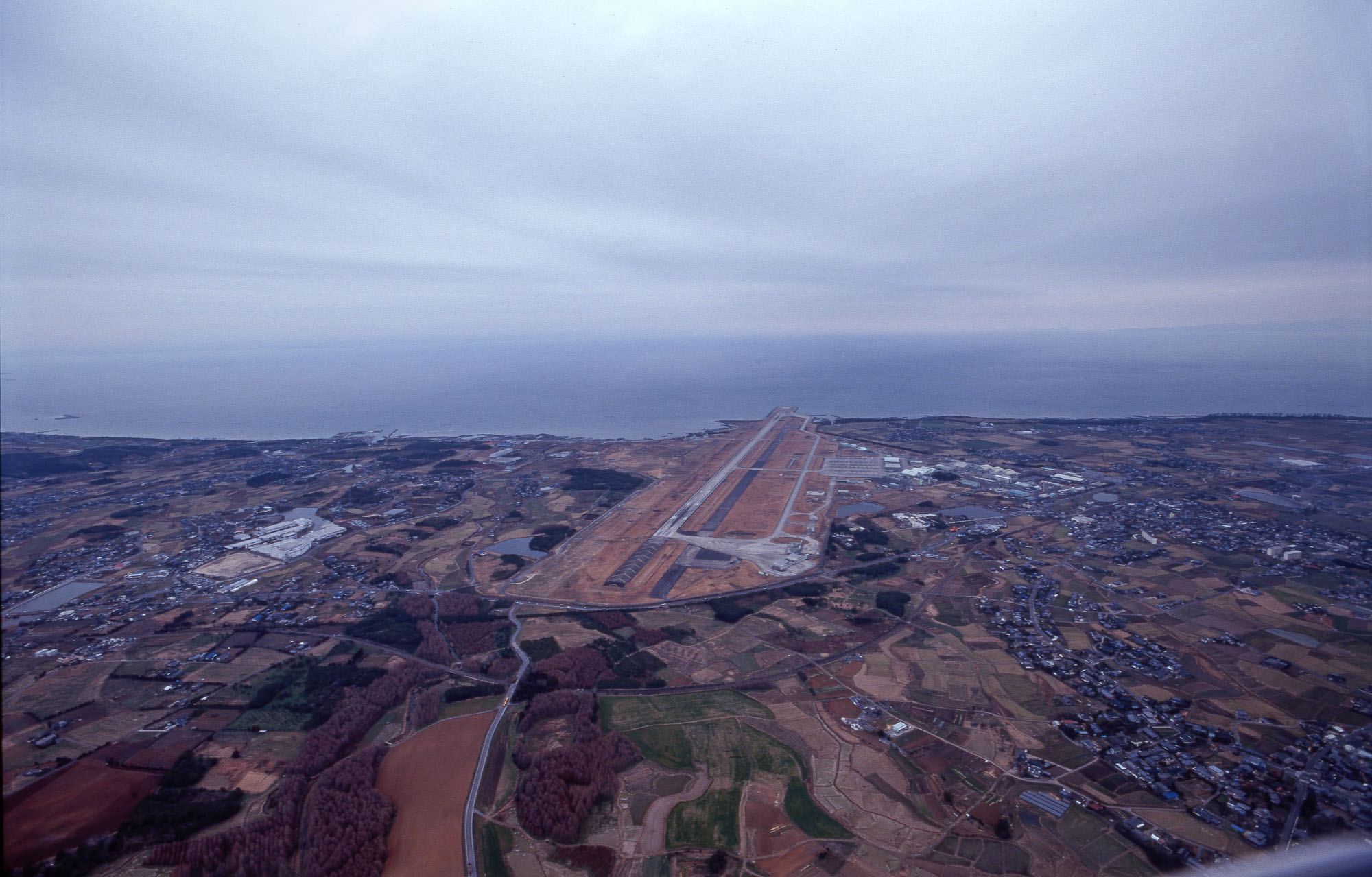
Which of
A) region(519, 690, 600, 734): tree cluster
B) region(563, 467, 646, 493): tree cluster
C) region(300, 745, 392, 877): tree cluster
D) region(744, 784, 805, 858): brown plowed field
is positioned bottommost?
region(744, 784, 805, 858): brown plowed field

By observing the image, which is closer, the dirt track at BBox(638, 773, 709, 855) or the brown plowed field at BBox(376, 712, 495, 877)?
the brown plowed field at BBox(376, 712, 495, 877)

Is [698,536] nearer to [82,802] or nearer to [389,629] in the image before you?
[389,629]

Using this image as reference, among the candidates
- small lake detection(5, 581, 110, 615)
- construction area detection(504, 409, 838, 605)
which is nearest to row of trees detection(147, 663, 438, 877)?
construction area detection(504, 409, 838, 605)

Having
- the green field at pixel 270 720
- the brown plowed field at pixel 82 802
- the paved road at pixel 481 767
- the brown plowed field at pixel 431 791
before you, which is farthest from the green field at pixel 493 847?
the green field at pixel 270 720

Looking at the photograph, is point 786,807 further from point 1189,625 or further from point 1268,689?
point 1189,625

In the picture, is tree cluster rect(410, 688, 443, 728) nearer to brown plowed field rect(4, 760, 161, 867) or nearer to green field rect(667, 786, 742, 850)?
brown plowed field rect(4, 760, 161, 867)

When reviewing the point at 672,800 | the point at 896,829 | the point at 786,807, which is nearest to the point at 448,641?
the point at 672,800
